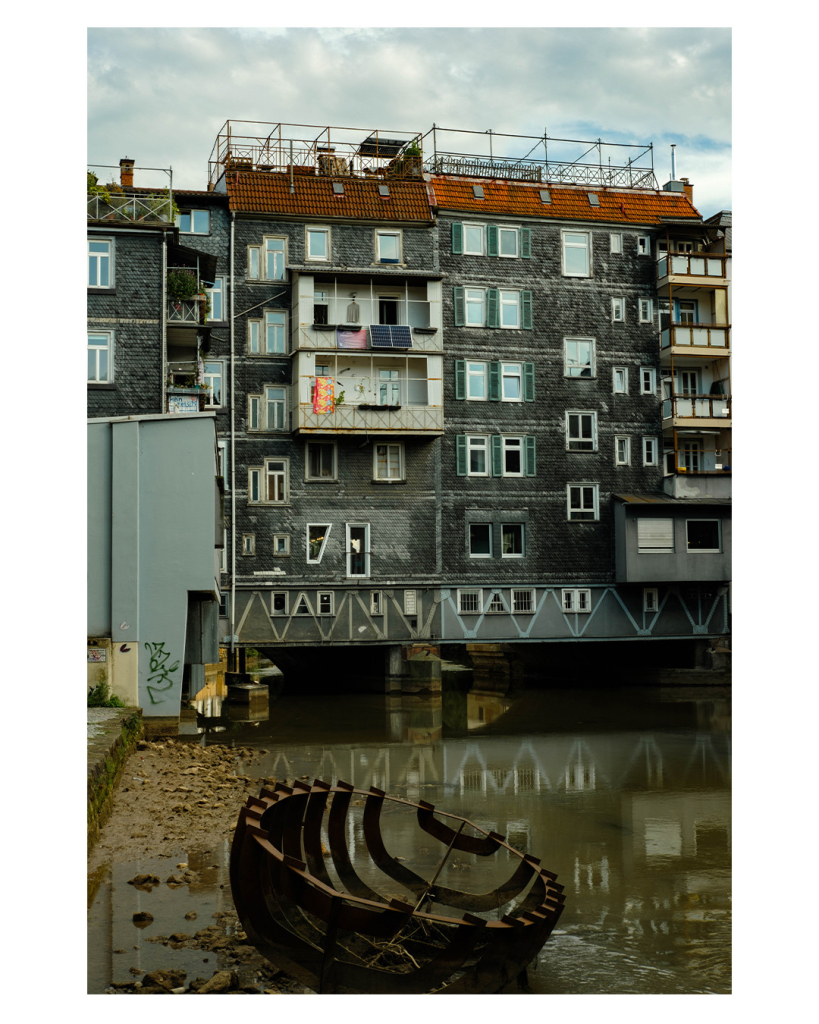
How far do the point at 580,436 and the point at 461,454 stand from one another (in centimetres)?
431

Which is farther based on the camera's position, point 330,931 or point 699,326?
point 699,326

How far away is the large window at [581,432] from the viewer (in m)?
36.1

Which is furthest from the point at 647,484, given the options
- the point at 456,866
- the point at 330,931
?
the point at 330,931

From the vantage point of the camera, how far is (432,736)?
2647 centimetres

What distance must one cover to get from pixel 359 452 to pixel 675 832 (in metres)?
20.5

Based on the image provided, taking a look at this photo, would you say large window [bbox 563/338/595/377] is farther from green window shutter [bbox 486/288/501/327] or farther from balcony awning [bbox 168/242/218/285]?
balcony awning [bbox 168/242/218/285]

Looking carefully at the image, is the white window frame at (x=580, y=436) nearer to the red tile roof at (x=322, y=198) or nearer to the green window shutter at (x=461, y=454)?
the green window shutter at (x=461, y=454)

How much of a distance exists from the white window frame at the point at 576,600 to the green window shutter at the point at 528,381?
6.70 m

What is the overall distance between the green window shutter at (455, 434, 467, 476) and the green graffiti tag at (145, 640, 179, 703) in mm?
15169

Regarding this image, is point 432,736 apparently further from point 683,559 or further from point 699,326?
point 699,326

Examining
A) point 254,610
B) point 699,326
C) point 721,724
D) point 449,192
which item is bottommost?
point 721,724

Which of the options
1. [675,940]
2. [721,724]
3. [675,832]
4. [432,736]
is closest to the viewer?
[675,940]

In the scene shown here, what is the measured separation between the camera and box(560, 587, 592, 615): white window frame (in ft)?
116

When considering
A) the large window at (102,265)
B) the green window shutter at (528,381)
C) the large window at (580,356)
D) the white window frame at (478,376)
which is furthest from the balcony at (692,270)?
the large window at (102,265)
